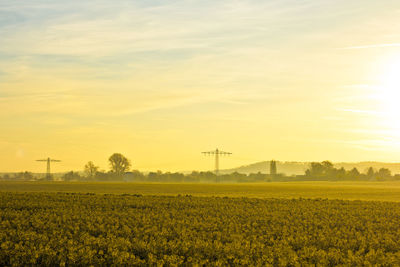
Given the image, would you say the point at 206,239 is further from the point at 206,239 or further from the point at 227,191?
the point at 227,191

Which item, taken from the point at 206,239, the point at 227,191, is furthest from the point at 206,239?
the point at 227,191

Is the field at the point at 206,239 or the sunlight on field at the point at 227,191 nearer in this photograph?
the field at the point at 206,239

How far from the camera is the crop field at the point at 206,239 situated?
65.1 feet

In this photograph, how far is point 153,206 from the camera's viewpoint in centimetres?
4556

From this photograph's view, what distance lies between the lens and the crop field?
65.1ft

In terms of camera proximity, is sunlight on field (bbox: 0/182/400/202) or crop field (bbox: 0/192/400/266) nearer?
crop field (bbox: 0/192/400/266)

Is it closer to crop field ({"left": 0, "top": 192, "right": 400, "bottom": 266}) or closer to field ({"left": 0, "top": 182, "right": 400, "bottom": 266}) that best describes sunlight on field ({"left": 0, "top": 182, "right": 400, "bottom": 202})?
field ({"left": 0, "top": 182, "right": 400, "bottom": 266})

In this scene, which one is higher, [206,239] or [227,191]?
[227,191]

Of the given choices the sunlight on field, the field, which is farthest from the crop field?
the sunlight on field

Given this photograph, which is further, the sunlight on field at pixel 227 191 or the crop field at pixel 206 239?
the sunlight on field at pixel 227 191

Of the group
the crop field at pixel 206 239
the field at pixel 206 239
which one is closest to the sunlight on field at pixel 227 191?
the field at pixel 206 239

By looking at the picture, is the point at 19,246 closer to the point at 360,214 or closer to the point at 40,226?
the point at 40,226

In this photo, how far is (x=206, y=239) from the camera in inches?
994

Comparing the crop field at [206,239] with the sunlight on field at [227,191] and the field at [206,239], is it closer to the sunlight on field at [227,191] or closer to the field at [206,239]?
the field at [206,239]
